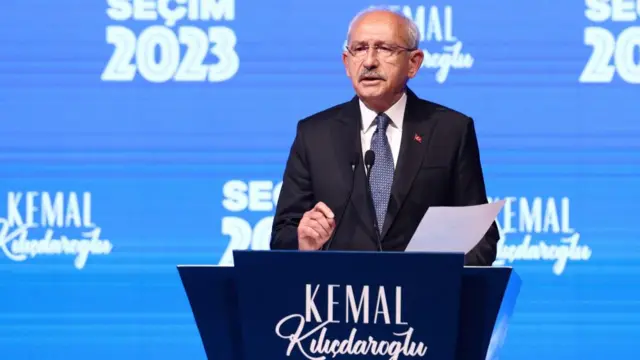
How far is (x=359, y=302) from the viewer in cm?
179

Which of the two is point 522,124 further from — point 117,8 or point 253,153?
point 117,8

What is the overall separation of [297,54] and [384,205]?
141cm

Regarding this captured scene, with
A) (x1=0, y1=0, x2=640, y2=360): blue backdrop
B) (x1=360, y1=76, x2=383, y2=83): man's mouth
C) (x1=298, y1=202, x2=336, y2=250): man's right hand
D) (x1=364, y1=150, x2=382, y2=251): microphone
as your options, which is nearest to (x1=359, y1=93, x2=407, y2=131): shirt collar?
(x1=360, y1=76, x2=383, y2=83): man's mouth

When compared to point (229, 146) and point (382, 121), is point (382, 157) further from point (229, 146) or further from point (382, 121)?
point (229, 146)

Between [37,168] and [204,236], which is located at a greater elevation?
[37,168]

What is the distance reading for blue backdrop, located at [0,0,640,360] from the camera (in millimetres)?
3762

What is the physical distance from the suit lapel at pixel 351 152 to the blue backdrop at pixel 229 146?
1.14m

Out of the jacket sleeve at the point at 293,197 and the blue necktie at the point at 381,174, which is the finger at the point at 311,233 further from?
the blue necktie at the point at 381,174

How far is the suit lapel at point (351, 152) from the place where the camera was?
8.25 ft

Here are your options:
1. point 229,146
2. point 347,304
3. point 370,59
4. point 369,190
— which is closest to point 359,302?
point 347,304

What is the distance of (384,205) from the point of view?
2.55 m

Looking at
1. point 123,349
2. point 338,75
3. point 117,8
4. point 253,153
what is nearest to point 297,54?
point 338,75

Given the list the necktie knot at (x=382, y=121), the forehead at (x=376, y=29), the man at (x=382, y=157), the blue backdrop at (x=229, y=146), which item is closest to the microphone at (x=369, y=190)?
the man at (x=382, y=157)

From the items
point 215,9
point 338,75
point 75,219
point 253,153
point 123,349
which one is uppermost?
point 215,9
